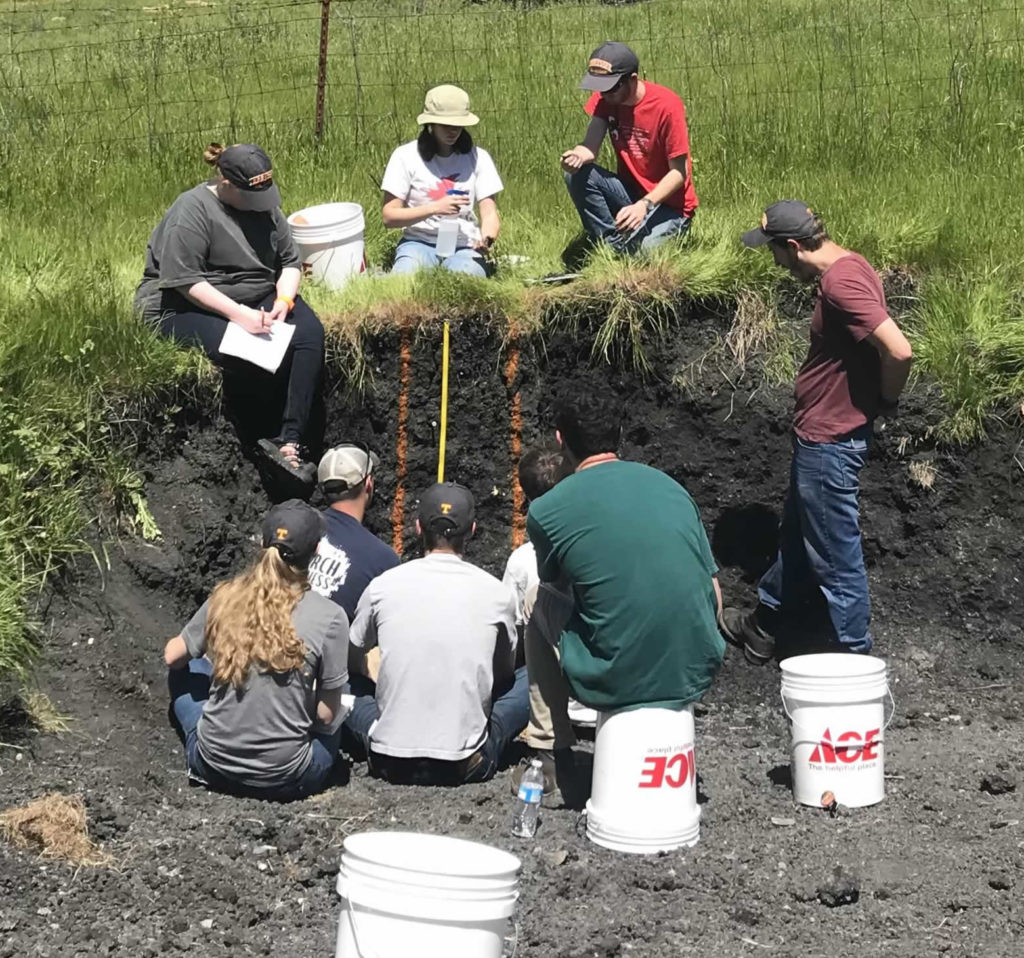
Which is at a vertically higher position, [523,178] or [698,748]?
[523,178]

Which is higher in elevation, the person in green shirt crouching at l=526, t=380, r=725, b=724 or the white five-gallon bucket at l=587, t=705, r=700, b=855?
the person in green shirt crouching at l=526, t=380, r=725, b=724

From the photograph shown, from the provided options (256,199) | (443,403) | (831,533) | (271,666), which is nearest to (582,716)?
(831,533)

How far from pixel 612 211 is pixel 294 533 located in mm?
3476

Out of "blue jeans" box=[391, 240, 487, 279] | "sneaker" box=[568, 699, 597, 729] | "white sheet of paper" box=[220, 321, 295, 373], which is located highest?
"blue jeans" box=[391, 240, 487, 279]

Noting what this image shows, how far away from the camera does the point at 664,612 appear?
5.38 metres

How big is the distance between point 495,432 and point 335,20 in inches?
524

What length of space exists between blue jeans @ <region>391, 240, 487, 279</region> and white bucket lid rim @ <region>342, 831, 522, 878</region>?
4554mm

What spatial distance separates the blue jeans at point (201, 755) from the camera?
5891 mm

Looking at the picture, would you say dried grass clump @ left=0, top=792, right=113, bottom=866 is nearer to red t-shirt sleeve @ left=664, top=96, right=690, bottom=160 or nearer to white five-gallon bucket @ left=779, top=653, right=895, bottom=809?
white five-gallon bucket @ left=779, top=653, right=895, bottom=809

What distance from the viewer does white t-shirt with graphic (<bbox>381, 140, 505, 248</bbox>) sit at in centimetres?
838

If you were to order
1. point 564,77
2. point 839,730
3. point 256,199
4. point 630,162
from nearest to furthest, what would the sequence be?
1. point 839,730
2. point 256,199
3. point 630,162
4. point 564,77

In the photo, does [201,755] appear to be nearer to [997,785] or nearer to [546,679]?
[546,679]

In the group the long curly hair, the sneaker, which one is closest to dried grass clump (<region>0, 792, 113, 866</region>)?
the long curly hair

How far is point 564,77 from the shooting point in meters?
12.1
